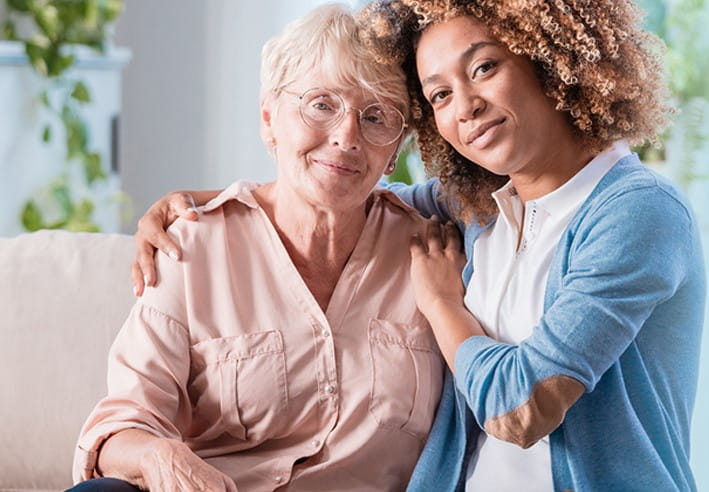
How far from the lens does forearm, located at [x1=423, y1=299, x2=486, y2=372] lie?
168 centimetres

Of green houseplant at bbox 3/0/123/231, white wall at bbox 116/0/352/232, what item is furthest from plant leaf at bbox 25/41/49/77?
white wall at bbox 116/0/352/232

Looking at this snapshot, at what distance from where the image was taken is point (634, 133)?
5.53 feet

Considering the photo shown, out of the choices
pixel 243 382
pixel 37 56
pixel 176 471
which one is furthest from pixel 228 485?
pixel 37 56

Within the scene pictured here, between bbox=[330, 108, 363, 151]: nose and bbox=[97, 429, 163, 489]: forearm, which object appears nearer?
bbox=[97, 429, 163, 489]: forearm

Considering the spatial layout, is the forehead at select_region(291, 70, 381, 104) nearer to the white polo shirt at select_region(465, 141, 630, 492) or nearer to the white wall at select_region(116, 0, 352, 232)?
the white polo shirt at select_region(465, 141, 630, 492)

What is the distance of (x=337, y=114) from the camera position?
179cm

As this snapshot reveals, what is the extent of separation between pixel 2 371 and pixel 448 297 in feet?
3.01

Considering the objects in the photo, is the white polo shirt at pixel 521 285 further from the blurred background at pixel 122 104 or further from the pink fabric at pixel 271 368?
the blurred background at pixel 122 104

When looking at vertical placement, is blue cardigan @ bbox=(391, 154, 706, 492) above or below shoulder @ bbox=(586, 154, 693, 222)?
below

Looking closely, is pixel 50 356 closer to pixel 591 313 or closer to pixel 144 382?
pixel 144 382

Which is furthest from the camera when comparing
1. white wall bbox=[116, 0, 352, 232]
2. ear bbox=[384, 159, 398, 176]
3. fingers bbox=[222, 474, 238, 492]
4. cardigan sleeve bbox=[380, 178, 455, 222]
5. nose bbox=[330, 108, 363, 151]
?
white wall bbox=[116, 0, 352, 232]

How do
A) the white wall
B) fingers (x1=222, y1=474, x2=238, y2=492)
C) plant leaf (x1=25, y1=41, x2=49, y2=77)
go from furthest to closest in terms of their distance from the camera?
the white wall → plant leaf (x1=25, y1=41, x2=49, y2=77) → fingers (x1=222, y1=474, x2=238, y2=492)

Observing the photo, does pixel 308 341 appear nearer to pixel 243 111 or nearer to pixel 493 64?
pixel 493 64

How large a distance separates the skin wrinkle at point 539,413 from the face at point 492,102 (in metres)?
0.37
